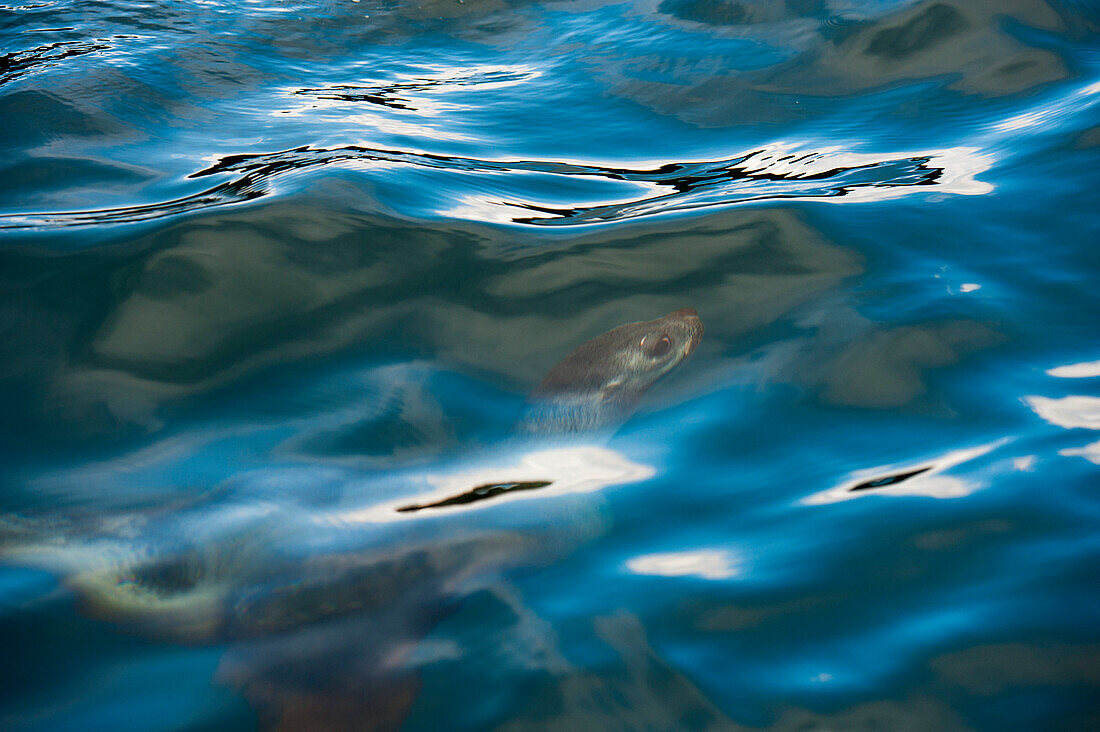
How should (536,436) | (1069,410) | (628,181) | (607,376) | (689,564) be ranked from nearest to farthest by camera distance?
1. (689,564)
2. (1069,410)
3. (536,436)
4. (607,376)
5. (628,181)

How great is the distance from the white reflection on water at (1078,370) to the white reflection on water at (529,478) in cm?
109

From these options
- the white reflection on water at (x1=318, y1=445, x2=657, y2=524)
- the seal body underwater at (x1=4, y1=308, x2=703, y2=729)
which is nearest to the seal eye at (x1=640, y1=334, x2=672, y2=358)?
the white reflection on water at (x1=318, y1=445, x2=657, y2=524)

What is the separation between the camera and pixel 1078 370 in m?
1.95

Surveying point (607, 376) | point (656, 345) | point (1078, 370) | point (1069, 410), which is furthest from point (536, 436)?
point (1078, 370)

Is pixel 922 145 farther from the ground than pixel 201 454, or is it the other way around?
pixel 922 145

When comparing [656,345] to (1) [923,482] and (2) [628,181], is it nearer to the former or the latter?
(1) [923,482]

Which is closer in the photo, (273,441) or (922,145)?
(273,441)

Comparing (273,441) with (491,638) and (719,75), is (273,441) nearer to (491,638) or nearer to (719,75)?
(491,638)

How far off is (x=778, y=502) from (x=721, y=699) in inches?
20.8

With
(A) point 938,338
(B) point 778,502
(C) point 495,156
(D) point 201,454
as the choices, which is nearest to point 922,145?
(A) point 938,338

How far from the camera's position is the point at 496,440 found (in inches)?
75.7

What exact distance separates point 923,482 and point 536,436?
0.90 meters

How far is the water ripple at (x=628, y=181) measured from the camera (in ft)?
8.95

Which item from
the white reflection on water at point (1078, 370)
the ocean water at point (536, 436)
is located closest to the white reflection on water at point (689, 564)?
the ocean water at point (536, 436)
